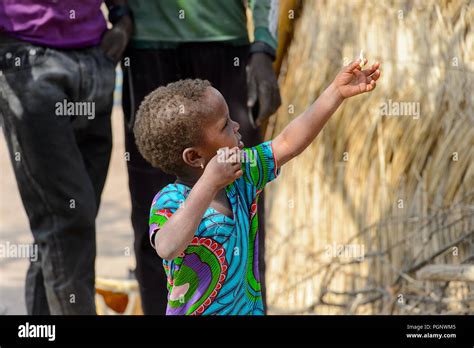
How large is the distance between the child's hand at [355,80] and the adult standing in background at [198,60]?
69 centimetres

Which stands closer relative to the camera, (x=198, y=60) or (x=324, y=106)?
(x=324, y=106)

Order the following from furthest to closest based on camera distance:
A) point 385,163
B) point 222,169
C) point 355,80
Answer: point 385,163
point 355,80
point 222,169

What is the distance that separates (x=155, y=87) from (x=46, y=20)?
35 centimetres

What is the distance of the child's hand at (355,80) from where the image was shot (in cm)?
243

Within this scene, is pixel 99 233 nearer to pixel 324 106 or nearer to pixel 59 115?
pixel 59 115

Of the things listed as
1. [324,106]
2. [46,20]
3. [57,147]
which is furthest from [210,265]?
[46,20]

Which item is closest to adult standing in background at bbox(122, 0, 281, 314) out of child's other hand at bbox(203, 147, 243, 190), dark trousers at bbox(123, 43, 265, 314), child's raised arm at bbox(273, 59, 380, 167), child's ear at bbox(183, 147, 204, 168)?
dark trousers at bbox(123, 43, 265, 314)

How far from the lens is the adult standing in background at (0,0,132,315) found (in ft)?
9.96

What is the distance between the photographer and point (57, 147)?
120 inches

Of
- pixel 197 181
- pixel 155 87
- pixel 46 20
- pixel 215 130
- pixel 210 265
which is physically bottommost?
pixel 210 265

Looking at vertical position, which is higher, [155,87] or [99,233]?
[155,87]

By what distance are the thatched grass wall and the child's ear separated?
4.61 ft
